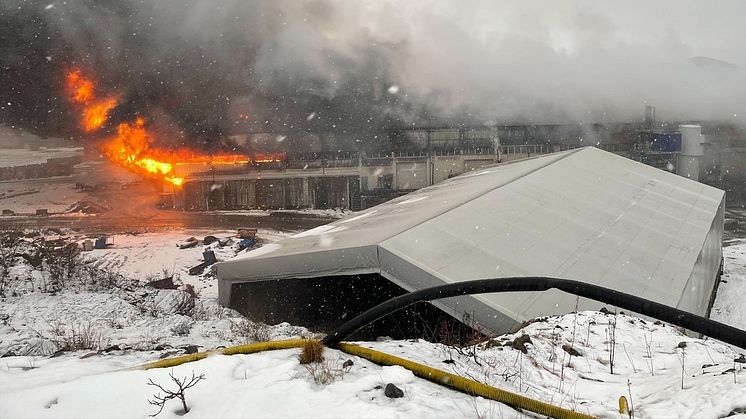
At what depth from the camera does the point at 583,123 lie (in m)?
44.1

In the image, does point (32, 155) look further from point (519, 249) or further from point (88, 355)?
point (88, 355)

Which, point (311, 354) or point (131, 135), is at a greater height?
point (131, 135)

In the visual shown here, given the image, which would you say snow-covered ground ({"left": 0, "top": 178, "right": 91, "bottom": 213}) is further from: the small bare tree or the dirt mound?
the small bare tree

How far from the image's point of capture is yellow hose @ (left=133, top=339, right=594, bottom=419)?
306 centimetres

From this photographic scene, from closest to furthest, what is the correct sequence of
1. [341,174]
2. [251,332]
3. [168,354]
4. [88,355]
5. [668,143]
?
[88,355] < [168,354] < [251,332] < [341,174] < [668,143]

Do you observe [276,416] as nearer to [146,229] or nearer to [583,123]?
[146,229]

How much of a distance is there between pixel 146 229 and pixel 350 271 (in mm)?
25807

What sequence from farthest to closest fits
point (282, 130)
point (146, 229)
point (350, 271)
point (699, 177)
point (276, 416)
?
point (282, 130), point (699, 177), point (146, 229), point (350, 271), point (276, 416)

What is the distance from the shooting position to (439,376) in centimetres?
343

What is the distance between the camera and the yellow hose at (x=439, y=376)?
3.06m

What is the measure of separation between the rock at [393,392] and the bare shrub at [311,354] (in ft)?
2.14

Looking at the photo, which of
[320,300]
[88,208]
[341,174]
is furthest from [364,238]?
[88,208]

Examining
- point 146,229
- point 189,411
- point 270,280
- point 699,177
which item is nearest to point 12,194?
point 146,229

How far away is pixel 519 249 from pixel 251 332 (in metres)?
5.70
